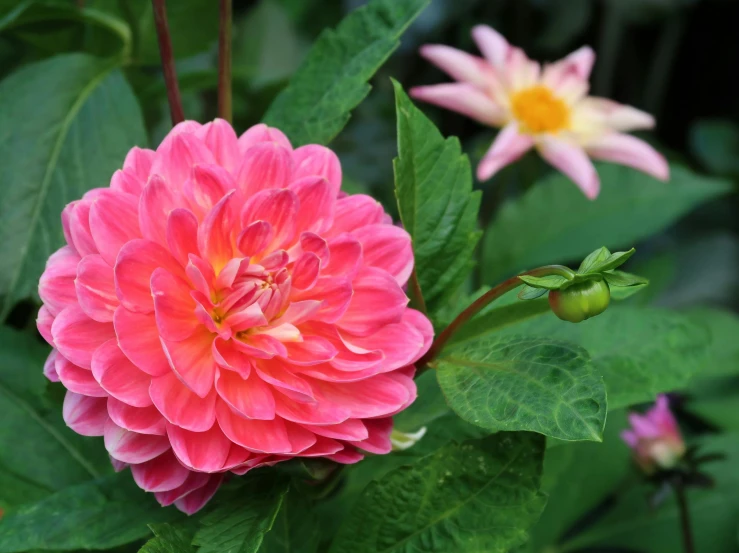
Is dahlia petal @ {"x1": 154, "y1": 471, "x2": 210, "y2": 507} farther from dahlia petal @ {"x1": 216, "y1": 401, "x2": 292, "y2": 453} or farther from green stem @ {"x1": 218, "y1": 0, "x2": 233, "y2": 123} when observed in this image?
green stem @ {"x1": 218, "y1": 0, "x2": 233, "y2": 123}

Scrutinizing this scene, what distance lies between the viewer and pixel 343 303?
10.7 inches

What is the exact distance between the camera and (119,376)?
0.25m

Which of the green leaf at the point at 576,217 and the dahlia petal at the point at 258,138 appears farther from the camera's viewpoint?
the green leaf at the point at 576,217

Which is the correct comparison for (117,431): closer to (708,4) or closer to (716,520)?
(716,520)

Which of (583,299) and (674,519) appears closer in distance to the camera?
(583,299)

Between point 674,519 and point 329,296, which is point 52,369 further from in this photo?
point 674,519

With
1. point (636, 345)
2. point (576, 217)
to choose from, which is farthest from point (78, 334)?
point (576, 217)

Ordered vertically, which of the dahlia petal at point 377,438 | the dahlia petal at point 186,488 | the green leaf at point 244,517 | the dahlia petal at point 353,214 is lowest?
the green leaf at point 244,517

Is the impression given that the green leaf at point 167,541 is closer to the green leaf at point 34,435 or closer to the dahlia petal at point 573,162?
the green leaf at point 34,435

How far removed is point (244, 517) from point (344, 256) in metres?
0.09

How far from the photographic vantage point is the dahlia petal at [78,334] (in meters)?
0.24

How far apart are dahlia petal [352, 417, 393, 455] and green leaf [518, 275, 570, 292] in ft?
0.23

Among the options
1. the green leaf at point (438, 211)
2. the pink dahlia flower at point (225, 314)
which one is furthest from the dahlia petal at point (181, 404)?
the green leaf at point (438, 211)

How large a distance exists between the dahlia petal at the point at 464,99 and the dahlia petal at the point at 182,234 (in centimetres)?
28
